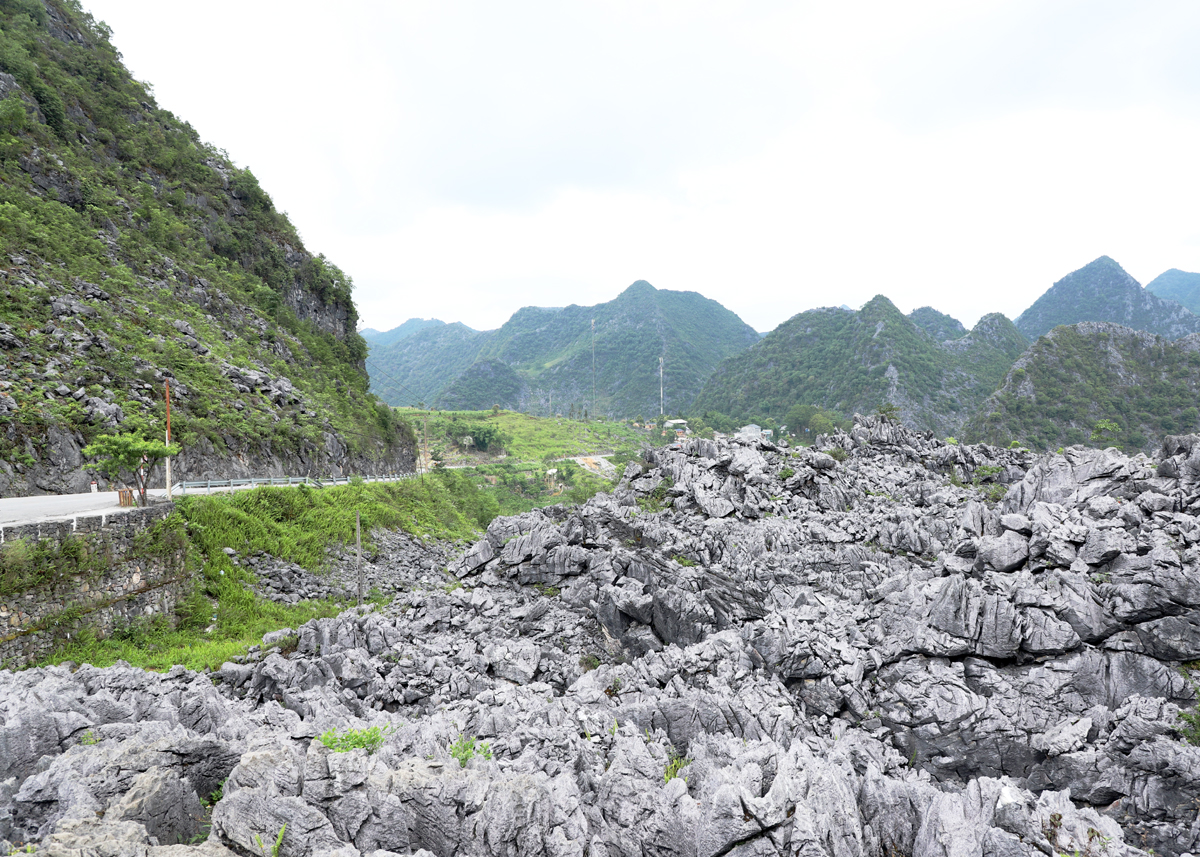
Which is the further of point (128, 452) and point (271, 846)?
point (128, 452)

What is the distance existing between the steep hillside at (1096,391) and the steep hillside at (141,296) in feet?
311

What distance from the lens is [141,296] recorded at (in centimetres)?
3438

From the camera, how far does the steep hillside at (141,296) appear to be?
2434cm

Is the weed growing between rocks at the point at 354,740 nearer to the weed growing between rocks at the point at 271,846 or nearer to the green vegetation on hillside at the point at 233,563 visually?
the weed growing between rocks at the point at 271,846

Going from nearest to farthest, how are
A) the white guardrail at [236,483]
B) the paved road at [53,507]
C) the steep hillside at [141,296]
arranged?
the paved road at [53,507] → the steep hillside at [141,296] → the white guardrail at [236,483]

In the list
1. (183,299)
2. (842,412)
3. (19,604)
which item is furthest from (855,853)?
(842,412)

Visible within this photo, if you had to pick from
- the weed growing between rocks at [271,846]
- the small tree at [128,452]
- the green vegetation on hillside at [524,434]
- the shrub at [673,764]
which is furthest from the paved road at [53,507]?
the green vegetation on hillside at [524,434]

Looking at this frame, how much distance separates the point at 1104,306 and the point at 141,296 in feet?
803

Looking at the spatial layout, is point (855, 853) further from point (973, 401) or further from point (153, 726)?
point (973, 401)

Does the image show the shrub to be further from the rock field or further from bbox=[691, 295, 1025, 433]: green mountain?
bbox=[691, 295, 1025, 433]: green mountain

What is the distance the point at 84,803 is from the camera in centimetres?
710

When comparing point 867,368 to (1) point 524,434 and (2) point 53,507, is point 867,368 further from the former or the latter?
(2) point 53,507

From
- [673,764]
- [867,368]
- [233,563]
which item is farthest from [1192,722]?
[867,368]

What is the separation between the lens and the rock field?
25.7 ft
